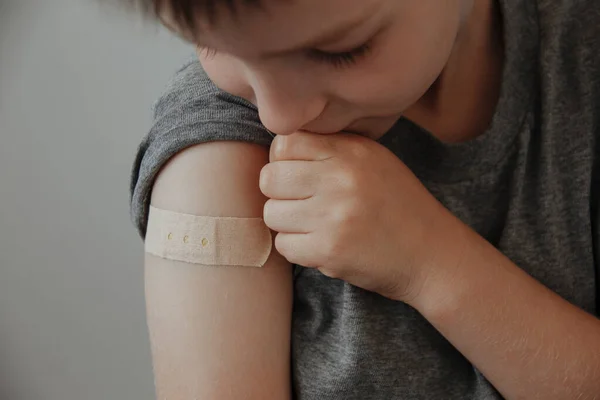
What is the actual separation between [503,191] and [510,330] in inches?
6.0

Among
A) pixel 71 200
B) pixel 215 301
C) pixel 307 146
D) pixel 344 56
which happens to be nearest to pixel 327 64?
pixel 344 56

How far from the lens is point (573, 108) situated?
0.67m

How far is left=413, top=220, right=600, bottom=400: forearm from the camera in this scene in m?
0.61

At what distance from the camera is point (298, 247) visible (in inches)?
23.7

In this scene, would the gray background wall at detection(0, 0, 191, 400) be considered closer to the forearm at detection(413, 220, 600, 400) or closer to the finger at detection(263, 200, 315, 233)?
the finger at detection(263, 200, 315, 233)

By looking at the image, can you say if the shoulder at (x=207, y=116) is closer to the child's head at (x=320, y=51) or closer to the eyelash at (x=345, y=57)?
the child's head at (x=320, y=51)

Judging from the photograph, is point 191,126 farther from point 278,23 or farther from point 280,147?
point 278,23

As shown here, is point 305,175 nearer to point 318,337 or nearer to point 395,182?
point 395,182

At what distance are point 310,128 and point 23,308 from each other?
3.04ft

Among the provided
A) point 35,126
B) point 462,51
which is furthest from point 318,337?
point 35,126

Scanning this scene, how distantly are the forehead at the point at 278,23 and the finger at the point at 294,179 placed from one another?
0.53 feet

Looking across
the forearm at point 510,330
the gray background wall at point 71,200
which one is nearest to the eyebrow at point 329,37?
the forearm at point 510,330

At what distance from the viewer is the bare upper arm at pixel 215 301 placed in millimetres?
631

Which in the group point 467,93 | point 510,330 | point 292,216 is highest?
point 467,93
